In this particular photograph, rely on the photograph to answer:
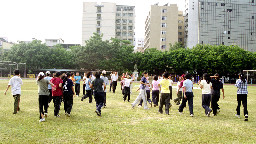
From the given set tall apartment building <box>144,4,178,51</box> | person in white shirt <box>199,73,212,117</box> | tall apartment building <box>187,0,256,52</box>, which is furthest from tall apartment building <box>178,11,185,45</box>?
person in white shirt <box>199,73,212,117</box>

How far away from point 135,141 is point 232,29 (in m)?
74.7

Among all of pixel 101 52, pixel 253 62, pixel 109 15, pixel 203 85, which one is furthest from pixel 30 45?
pixel 203 85

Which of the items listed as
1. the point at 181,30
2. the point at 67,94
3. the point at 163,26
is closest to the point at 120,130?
the point at 67,94

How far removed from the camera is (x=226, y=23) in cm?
7175

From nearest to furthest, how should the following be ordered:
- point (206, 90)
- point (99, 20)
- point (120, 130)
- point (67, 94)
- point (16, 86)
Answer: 1. point (120, 130)
2. point (67, 94)
3. point (16, 86)
4. point (206, 90)
5. point (99, 20)

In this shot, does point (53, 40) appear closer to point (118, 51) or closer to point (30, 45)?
point (30, 45)

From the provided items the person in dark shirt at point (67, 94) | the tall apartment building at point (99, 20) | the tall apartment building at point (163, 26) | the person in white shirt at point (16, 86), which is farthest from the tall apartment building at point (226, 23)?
the person in white shirt at point (16, 86)

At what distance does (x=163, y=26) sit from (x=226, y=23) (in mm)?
19933

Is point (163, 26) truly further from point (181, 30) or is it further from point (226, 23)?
point (226, 23)

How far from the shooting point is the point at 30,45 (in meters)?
59.2

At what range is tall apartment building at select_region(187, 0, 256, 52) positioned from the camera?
71188 millimetres

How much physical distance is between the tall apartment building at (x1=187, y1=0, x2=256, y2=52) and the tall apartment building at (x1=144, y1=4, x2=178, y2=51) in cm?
956

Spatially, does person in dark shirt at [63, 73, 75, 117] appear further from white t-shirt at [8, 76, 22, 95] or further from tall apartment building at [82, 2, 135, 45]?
tall apartment building at [82, 2, 135, 45]

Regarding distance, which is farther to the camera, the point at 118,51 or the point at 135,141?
the point at 118,51
